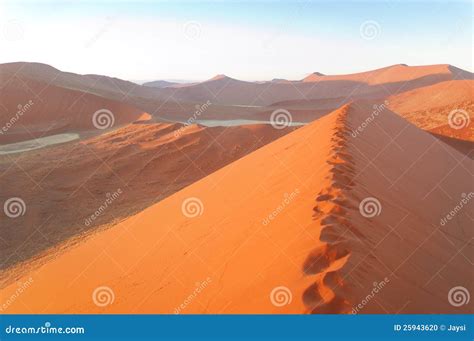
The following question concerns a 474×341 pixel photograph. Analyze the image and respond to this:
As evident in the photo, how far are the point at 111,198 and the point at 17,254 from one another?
3.57 m

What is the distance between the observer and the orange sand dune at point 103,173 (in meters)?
9.59

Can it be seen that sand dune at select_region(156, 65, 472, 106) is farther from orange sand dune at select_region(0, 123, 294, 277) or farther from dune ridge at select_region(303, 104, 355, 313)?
dune ridge at select_region(303, 104, 355, 313)

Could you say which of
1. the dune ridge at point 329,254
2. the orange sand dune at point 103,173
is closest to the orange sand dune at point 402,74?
the orange sand dune at point 103,173

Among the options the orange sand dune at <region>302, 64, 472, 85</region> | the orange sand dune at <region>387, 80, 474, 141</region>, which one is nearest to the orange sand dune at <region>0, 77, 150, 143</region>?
the orange sand dune at <region>387, 80, 474, 141</region>

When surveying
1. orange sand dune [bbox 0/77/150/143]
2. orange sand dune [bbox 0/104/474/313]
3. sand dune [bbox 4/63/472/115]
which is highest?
sand dune [bbox 4/63/472/115]

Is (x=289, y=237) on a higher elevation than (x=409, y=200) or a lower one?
lower

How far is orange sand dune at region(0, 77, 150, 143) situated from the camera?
23266 millimetres

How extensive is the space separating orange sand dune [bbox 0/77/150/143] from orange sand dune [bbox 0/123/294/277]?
5602 millimetres

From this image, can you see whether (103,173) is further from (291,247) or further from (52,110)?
(52,110)

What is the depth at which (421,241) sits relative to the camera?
15.4ft

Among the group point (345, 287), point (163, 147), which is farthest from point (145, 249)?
point (163, 147)

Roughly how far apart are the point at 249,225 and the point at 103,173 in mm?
9990

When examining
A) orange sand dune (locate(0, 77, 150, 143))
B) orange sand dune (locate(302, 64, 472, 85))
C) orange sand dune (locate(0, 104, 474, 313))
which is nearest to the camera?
orange sand dune (locate(0, 104, 474, 313))

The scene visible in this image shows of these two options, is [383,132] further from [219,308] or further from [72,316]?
[72,316]
